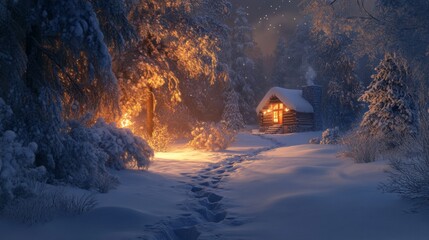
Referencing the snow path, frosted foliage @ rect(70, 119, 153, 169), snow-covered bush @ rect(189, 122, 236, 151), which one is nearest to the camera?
the snow path

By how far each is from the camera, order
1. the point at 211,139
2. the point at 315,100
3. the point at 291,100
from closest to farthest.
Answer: the point at 211,139 → the point at 291,100 → the point at 315,100

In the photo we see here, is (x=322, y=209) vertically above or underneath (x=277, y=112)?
underneath

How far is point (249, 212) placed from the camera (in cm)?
598

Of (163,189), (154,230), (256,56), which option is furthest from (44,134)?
(256,56)

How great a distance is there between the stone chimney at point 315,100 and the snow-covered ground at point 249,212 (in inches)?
1148

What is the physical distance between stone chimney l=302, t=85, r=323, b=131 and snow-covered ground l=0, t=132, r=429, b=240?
95.7 feet

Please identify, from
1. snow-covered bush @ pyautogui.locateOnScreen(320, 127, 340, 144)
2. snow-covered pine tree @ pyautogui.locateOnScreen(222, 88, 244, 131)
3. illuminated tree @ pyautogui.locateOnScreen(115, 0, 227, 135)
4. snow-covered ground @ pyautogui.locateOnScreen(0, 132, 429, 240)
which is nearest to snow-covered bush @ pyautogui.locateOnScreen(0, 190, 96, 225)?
snow-covered ground @ pyautogui.locateOnScreen(0, 132, 429, 240)

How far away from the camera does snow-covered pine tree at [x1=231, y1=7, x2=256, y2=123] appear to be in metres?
45.8

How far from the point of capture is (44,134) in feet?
21.3

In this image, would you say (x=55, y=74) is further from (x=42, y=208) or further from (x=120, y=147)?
(x=120, y=147)

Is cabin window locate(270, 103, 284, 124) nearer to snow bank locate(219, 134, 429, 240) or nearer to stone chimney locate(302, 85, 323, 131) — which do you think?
stone chimney locate(302, 85, 323, 131)

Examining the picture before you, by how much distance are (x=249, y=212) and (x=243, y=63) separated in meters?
41.1

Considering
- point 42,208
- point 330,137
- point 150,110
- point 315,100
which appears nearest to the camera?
point 42,208

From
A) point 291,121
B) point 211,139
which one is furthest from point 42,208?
point 291,121
